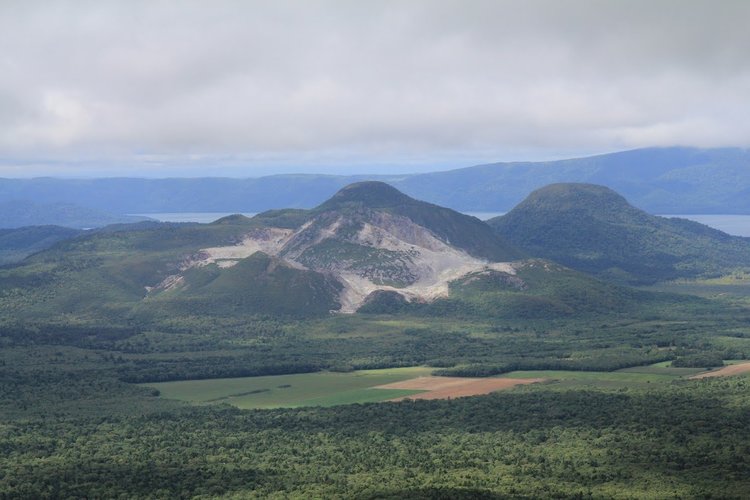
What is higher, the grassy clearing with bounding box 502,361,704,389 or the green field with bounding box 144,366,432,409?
the grassy clearing with bounding box 502,361,704,389

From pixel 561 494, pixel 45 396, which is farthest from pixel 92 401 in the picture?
pixel 561 494

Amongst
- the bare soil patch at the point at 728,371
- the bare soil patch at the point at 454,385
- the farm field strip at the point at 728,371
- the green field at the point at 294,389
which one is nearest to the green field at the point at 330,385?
the green field at the point at 294,389

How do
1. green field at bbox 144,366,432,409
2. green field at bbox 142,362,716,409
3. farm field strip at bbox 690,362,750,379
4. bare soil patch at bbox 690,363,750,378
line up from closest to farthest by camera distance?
green field at bbox 144,366,432,409 < green field at bbox 142,362,716,409 < farm field strip at bbox 690,362,750,379 < bare soil patch at bbox 690,363,750,378

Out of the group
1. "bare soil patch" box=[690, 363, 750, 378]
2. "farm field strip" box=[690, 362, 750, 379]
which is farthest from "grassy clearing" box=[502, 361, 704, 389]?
"bare soil patch" box=[690, 363, 750, 378]

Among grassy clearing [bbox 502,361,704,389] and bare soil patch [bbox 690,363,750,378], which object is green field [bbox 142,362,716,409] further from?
bare soil patch [bbox 690,363,750,378]

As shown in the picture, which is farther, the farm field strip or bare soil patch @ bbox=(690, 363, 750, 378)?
bare soil patch @ bbox=(690, 363, 750, 378)

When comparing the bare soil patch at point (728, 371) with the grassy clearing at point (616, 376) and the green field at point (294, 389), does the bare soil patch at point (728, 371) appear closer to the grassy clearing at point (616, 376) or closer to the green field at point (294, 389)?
the grassy clearing at point (616, 376)

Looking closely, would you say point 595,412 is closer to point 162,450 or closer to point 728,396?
point 728,396
